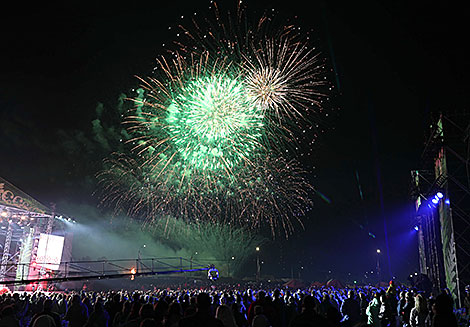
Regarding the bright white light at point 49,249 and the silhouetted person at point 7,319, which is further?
the bright white light at point 49,249

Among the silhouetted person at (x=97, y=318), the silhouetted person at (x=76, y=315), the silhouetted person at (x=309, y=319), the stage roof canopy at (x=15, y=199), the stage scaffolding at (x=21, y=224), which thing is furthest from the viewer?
the stage scaffolding at (x=21, y=224)

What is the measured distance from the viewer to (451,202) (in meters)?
20.7

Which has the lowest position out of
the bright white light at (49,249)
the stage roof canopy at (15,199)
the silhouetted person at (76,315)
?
the silhouetted person at (76,315)

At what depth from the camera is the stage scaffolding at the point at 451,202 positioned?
20.2 meters

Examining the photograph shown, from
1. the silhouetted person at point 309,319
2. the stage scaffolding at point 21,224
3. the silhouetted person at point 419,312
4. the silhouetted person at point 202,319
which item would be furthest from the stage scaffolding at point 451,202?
the stage scaffolding at point 21,224

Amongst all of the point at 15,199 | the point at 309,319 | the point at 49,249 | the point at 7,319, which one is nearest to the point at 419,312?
the point at 309,319

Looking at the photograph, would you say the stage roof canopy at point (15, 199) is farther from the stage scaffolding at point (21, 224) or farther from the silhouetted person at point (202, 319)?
the silhouetted person at point (202, 319)

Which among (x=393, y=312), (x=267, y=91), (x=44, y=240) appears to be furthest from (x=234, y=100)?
(x=44, y=240)

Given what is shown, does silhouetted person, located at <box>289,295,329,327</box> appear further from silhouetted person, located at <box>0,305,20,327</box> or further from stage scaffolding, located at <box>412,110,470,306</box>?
stage scaffolding, located at <box>412,110,470,306</box>

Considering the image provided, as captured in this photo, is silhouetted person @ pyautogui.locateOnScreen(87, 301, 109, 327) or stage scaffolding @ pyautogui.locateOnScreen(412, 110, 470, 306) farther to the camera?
stage scaffolding @ pyautogui.locateOnScreen(412, 110, 470, 306)

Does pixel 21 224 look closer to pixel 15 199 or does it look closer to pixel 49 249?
pixel 49 249

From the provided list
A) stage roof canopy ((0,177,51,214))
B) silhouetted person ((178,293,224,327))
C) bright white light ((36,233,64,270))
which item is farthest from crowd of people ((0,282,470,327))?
bright white light ((36,233,64,270))

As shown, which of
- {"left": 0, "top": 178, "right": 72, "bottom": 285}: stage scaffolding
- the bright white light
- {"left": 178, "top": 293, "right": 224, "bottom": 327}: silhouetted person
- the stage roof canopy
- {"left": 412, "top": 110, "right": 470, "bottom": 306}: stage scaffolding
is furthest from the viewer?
the bright white light

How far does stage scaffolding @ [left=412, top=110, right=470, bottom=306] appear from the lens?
20188 millimetres
